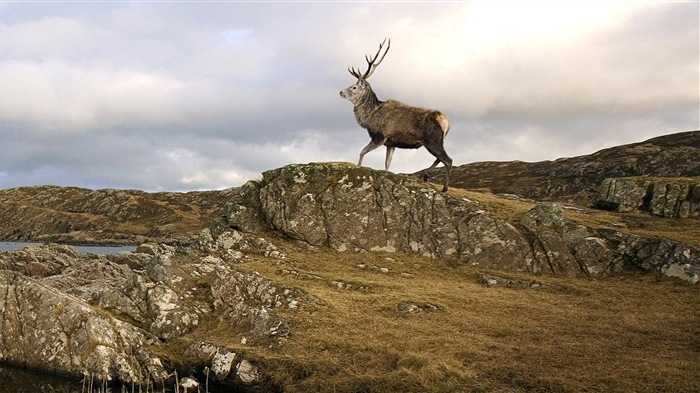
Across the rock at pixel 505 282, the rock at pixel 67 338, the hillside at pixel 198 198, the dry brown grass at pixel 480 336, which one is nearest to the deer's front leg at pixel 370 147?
the dry brown grass at pixel 480 336

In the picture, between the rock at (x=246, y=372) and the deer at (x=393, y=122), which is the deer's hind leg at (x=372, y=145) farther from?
the rock at (x=246, y=372)

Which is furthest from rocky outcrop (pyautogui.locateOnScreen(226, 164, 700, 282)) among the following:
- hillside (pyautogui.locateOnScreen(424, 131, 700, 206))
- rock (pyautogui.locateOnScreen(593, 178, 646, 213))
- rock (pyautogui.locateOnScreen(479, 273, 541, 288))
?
hillside (pyautogui.locateOnScreen(424, 131, 700, 206))

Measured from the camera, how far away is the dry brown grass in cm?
1584

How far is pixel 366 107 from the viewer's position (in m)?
36.3

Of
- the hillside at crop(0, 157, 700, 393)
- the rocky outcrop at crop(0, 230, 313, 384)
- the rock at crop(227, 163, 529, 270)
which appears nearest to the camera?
the hillside at crop(0, 157, 700, 393)

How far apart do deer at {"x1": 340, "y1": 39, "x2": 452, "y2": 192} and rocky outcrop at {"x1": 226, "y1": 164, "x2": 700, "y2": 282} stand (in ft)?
7.47

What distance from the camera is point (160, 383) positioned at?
18750 mm

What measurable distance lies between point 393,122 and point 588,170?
312 feet

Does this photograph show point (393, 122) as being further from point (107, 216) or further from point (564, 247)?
point (107, 216)

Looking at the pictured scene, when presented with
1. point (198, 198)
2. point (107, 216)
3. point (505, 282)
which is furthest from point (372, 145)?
point (198, 198)

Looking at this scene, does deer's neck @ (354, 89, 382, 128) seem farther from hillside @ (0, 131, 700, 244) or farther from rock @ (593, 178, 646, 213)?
hillside @ (0, 131, 700, 244)

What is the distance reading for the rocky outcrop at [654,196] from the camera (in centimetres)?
3638

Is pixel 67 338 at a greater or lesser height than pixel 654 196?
lesser

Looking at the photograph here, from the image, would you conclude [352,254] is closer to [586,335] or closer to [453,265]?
[453,265]
